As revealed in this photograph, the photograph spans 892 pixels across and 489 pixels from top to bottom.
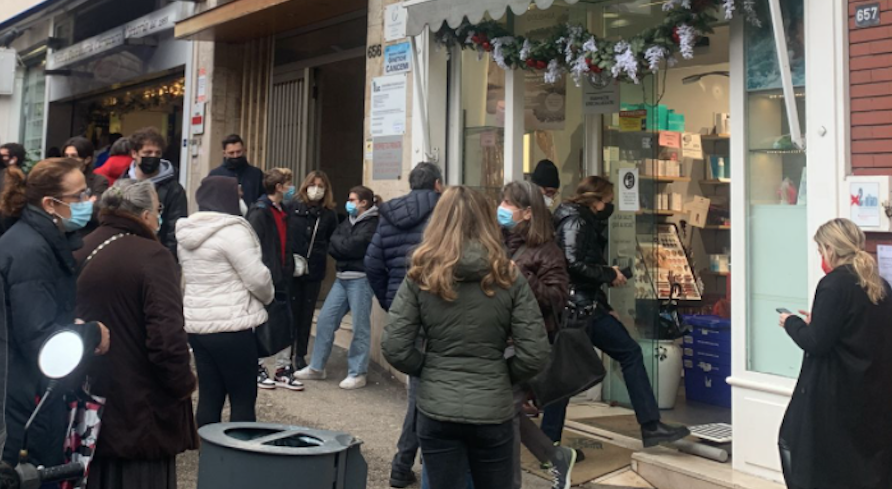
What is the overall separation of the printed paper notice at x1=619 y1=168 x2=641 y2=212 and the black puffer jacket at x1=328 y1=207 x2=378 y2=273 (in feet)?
6.74

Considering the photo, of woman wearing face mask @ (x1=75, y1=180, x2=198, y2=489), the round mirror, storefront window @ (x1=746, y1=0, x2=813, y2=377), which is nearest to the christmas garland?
storefront window @ (x1=746, y1=0, x2=813, y2=377)

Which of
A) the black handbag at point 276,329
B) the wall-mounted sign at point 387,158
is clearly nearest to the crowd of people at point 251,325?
the black handbag at point 276,329

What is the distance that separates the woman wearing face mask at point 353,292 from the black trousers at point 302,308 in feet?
0.77

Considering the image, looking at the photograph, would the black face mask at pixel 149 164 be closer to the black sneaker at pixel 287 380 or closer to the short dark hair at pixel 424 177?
the short dark hair at pixel 424 177

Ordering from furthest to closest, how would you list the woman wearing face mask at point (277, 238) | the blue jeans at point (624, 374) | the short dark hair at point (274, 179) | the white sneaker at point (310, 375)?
the white sneaker at point (310, 375), the short dark hair at point (274, 179), the woman wearing face mask at point (277, 238), the blue jeans at point (624, 374)

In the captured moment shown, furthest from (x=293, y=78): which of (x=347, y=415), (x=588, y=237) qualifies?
(x=588, y=237)

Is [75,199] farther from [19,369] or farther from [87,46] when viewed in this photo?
[87,46]

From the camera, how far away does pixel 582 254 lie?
18.3 ft

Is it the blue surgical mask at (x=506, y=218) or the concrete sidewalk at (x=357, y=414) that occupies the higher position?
the blue surgical mask at (x=506, y=218)

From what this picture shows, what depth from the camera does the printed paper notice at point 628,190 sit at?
708 centimetres

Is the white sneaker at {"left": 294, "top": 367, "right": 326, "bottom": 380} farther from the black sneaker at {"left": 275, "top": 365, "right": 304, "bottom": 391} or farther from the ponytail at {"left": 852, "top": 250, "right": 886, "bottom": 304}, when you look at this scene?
the ponytail at {"left": 852, "top": 250, "right": 886, "bottom": 304}

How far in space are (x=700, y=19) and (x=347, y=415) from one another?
3834mm

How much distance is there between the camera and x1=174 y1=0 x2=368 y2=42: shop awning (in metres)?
9.00

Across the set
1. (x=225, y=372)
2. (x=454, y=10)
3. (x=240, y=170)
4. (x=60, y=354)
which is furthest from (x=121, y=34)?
(x=60, y=354)
